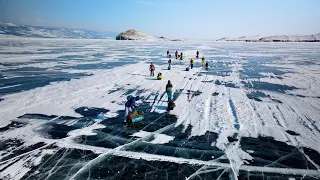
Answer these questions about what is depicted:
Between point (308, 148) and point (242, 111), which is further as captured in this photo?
point (242, 111)

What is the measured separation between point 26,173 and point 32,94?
868 cm

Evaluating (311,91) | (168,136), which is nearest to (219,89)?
(311,91)

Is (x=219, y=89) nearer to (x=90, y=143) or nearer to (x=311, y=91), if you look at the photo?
(x=311, y=91)

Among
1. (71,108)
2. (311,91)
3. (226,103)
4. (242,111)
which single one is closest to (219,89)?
(226,103)

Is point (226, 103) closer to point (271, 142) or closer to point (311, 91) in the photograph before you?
point (271, 142)

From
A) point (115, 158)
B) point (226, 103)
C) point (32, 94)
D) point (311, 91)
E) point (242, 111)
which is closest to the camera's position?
point (115, 158)

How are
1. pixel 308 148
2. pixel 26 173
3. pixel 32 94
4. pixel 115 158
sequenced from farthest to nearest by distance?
pixel 32 94 < pixel 308 148 < pixel 115 158 < pixel 26 173

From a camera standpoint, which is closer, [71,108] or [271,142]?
[271,142]

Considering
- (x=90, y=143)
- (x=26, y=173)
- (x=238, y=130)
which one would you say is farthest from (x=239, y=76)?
(x=26, y=173)

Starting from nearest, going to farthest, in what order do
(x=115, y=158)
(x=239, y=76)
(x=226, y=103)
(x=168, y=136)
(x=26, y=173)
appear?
(x=26, y=173) → (x=115, y=158) → (x=168, y=136) → (x=226, y=103) → (x=239, y=76)

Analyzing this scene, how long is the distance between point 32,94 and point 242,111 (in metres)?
11.5

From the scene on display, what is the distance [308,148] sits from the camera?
23.4 feet

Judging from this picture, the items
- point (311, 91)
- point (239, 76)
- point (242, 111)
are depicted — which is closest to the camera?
point (242, 111)

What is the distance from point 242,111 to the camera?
1058cm
